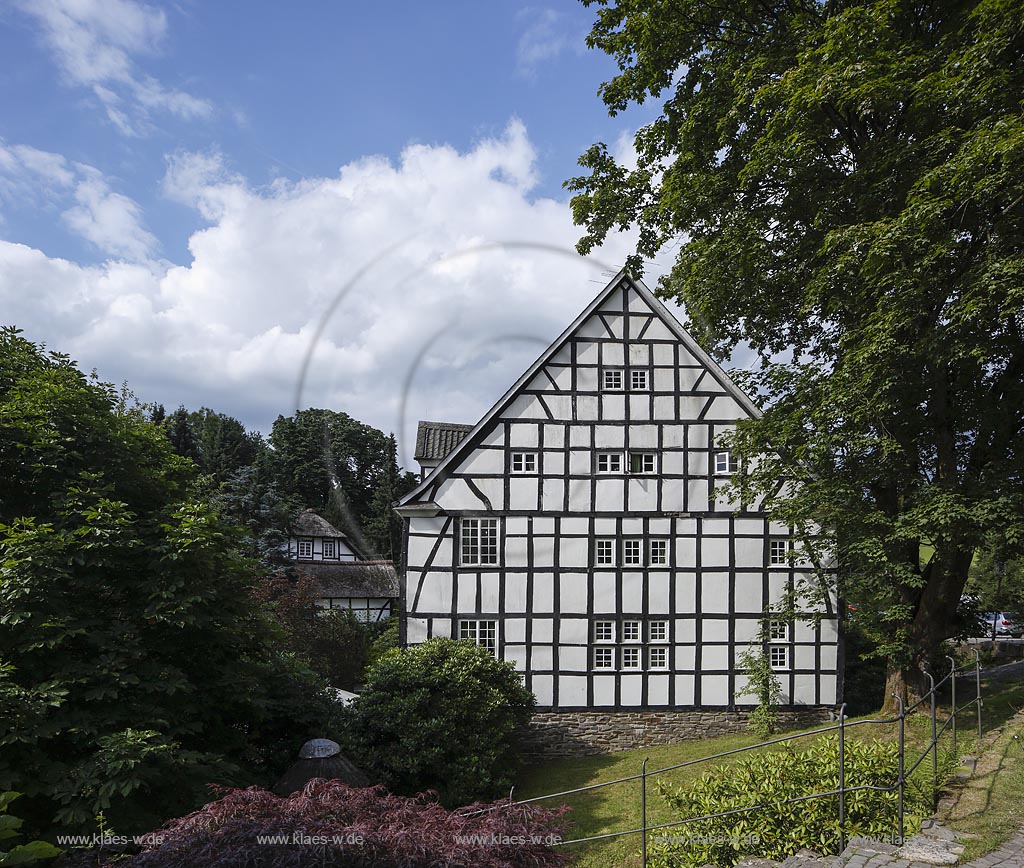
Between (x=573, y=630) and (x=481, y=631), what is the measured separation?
7.54ft

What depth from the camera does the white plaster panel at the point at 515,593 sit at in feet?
55.1

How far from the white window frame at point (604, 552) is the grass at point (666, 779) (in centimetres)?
451

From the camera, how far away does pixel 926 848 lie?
19.8 feet

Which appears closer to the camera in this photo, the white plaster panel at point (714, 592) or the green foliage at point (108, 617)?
the green foliage at point (108, 617)

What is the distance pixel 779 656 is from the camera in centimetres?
1688

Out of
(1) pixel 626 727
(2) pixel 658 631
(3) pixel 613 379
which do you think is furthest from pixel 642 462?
(1) pixel 626 727

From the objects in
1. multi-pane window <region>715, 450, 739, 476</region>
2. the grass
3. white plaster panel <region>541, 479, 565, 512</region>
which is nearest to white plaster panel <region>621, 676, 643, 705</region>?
the grass

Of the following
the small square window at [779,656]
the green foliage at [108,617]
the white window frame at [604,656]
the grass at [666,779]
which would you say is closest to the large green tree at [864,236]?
the grass at [666,779]

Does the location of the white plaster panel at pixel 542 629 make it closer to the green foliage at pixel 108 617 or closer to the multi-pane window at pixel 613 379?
the multi-pane window at pixel 613 379

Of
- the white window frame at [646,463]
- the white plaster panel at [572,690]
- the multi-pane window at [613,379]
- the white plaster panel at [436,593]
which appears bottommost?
the white plaster panel at [572,690]

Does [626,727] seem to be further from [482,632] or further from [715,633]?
[482,632]

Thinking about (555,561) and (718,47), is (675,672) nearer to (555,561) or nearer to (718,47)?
(555,561)

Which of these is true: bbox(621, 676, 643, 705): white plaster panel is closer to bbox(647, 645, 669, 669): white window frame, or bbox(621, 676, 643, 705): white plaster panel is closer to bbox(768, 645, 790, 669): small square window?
bbox(647, 645, 669, 669): white window frame

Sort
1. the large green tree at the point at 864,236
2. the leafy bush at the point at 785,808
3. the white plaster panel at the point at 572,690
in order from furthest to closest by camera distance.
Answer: the white plaster panel at the point at 572,690 < the large green tree at the point at 864,236 < the leafy bush at the point at 785,808
